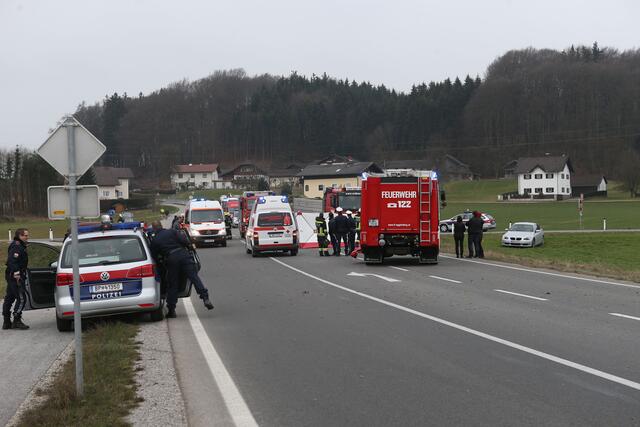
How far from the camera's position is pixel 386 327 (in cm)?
1079

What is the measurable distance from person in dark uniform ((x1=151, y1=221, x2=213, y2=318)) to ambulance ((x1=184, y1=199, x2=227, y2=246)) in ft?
83.3

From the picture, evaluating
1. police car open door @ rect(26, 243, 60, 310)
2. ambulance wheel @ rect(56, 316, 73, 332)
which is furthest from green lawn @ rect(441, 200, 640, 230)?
ambulance wheel @ rect(56, 316, 73, 332)

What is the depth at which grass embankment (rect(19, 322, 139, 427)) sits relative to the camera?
606 cm

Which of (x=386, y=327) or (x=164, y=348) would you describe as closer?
(x=164, y=348)

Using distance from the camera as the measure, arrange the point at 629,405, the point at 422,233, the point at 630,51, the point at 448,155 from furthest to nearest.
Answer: the point at 448,155
the point at 630,51
the point at 422,233
the point at 629,405

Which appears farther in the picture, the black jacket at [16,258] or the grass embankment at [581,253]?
the grass embankment at [581,253]

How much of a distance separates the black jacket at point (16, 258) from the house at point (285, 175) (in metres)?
135

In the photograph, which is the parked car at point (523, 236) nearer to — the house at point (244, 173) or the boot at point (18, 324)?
the boot at point (18, 324)

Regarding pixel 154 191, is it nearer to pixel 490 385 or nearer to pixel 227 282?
pixel 227 282

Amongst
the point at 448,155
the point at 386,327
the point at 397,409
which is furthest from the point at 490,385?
the point at 448,155

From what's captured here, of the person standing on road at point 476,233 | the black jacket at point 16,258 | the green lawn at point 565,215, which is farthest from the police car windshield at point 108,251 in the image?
the green lawn at point 565,215

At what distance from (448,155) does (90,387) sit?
133 m

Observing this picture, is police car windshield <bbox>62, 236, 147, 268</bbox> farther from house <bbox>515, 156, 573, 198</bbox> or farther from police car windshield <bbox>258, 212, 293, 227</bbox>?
house <bbox>515, 156, 573, 198</bbox>

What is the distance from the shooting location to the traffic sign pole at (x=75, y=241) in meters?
6.77
